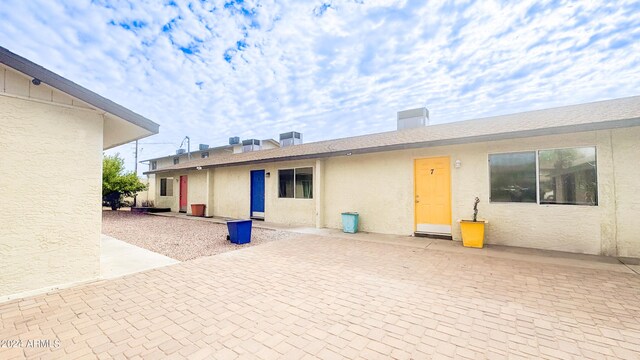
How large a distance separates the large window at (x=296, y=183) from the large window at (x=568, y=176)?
708cm

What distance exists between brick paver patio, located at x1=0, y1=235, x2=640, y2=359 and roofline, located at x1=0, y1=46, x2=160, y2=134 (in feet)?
9.28

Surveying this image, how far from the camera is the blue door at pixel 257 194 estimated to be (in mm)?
11492

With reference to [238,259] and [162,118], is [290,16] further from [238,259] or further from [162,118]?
[162,118]

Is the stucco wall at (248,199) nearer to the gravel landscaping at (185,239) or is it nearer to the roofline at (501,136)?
the gravel landscaping at (185,239)

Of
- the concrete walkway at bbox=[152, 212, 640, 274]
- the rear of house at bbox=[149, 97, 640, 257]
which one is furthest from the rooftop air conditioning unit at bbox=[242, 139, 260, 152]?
the concrete walkway at bbox=[152, 212, 640, 274]

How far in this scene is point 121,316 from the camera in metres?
2.86

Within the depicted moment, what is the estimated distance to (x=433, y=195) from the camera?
292 inches

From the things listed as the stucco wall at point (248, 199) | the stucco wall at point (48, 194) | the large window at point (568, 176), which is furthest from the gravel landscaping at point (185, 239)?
the large window at point (568, 176)

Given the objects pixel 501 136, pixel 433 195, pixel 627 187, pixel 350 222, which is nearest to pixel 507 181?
pixel 501 136

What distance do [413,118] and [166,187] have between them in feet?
54.6

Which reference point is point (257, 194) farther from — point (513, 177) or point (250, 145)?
point (513, 177)

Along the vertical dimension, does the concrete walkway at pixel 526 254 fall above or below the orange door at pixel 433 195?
below

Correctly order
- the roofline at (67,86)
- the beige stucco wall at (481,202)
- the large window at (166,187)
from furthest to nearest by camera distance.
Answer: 1. the large window at (166,187)
2. the beige stucco wall at (481,202)
3. the roofline at (67,86)

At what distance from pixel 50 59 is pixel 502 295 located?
11646mm
